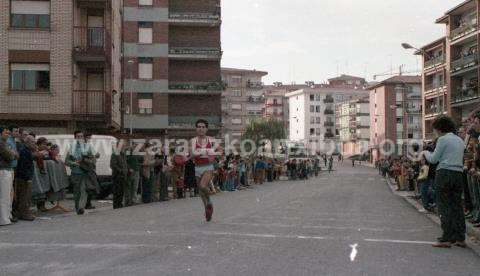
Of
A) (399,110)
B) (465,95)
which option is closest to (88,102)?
(465,95)

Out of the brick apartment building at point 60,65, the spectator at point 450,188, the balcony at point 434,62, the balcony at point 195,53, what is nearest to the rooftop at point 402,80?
the balcony at point 434,62

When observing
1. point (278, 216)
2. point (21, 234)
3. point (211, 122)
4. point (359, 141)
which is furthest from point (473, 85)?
point (359, 141)

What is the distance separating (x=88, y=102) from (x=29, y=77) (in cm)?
296

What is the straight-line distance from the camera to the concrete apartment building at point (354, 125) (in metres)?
156

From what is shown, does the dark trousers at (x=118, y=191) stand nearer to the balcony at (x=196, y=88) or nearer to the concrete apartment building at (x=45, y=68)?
the concrete apartment building at (x=45, y=68)

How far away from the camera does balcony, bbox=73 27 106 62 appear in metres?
33.6

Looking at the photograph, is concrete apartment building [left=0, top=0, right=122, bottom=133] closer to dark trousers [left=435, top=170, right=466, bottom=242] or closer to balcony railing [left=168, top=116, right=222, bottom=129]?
balcony railing [left=168, top=116, right=222, bottom=129]

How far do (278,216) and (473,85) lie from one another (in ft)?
195

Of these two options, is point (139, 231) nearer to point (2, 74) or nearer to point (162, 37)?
point (2, 74)

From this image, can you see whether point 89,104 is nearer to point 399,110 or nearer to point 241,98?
point 241,98

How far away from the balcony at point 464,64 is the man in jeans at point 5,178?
2429 inches

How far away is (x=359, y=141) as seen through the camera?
6196 inches

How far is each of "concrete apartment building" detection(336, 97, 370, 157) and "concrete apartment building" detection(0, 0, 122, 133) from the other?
12302 cm

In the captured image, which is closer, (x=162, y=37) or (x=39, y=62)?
(x=39, y=62)
